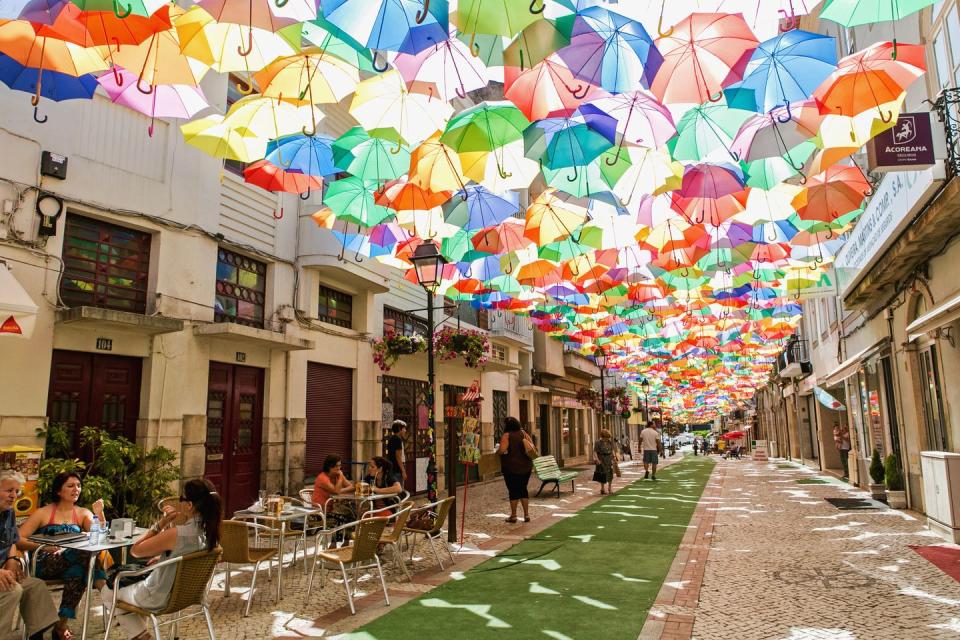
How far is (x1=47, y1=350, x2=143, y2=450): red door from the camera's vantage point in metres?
7.59

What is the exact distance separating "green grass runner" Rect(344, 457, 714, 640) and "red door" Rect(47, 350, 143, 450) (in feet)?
17.0

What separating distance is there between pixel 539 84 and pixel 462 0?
4.33ft

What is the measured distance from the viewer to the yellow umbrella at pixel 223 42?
15.6 feet

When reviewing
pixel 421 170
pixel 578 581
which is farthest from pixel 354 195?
pixel 578 581

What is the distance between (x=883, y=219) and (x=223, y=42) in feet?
32.2

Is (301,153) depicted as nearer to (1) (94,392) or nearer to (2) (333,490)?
(2) (333,490)

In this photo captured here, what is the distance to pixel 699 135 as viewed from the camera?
618cm

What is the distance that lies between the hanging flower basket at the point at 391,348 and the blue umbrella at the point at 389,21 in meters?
9.49

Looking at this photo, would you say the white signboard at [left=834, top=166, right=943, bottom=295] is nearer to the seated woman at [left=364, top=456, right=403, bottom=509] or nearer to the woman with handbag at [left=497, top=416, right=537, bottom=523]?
the woman with handbag at [left=497, top=416, right=537, bottom=523]

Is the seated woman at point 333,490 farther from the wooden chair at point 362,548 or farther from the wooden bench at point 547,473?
the wooden bench at point 547,473

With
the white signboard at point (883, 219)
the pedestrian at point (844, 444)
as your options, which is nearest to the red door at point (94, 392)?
the white signboard at point (883, 219)

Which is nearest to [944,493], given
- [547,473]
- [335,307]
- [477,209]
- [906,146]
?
[906,146]

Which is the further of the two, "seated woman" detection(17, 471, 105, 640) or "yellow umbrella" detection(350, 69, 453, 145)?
"yellow umbrella" detection(350, 69, 453, 145)

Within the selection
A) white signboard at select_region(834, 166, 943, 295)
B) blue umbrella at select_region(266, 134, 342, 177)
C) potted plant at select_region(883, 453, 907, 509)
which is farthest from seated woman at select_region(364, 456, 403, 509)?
potted plant at select_region(883, 453, 907, 509)
